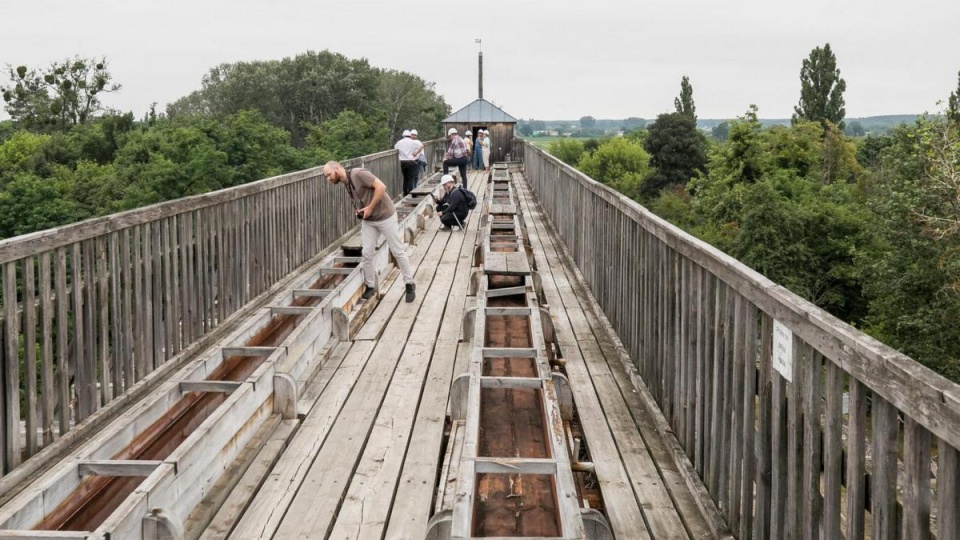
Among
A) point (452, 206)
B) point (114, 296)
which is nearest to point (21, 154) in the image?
point (452, 206)

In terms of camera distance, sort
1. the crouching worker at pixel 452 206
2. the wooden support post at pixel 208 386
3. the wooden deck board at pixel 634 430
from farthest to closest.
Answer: the crouching worker at pixel 452 206 → the wooden support post at pixel 208 386 → the wooden deck board at pixel 634 430

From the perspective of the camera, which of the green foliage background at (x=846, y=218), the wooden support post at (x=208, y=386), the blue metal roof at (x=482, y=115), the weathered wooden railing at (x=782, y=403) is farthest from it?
the blue metal roof at (x=482, y=115)

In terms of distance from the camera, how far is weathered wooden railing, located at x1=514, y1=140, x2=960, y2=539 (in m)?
2.08

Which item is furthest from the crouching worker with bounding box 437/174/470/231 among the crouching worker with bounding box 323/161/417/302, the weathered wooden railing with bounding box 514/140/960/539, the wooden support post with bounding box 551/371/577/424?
the wooden support post with bounding box 551/371/577/424

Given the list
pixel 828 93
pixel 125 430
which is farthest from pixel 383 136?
pixel 125 430

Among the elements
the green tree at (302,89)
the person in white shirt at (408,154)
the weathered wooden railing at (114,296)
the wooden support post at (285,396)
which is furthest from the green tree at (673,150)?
the wooden support post at (285,396)

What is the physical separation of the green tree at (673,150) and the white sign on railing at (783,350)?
73407mm

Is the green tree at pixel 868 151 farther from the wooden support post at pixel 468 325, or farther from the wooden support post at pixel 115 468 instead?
the wooden support post at pixel 115 468

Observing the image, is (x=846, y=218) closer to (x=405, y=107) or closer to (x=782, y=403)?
(x=782, y=403)

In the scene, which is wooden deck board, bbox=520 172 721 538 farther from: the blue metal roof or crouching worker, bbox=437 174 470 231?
the blue metal roof

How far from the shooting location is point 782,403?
309 centimetres

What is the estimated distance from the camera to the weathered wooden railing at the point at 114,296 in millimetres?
4406

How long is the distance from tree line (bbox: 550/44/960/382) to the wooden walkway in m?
25.7

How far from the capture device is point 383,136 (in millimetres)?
65938
